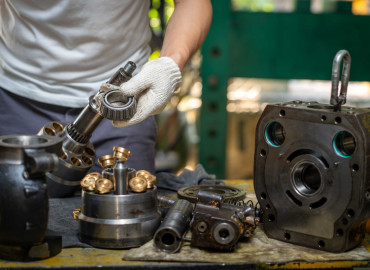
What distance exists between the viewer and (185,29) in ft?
4.93

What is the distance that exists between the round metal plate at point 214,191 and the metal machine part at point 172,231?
0.71 feet

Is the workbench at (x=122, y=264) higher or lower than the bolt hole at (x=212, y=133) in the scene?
lower

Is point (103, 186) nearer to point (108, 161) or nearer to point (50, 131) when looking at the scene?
point (108, 161)

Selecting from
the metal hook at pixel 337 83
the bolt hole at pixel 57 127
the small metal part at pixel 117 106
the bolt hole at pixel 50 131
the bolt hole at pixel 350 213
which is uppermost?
the metal hook at pixel 337 83

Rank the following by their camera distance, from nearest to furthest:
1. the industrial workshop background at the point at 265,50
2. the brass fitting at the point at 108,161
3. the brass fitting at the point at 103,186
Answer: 1. the brass fitting at the point at 103,186
2. the brass fitting at the point at 108,161
3. the industrial workshop background at the point at 265,50

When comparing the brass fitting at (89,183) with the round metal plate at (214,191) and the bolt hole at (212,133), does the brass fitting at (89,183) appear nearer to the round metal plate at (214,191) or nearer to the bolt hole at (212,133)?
the round metal plate at (214,191)

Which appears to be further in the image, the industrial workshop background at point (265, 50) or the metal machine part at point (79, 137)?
the industrial workshop background at point (265, 50)

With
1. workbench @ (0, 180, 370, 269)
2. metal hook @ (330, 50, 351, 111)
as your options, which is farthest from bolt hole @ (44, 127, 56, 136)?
metal hook @ (330, 50, 351, 111)

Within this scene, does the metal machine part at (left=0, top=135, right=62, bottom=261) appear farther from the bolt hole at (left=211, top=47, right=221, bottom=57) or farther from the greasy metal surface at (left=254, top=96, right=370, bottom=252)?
the bolt hole at (left=211, top=47, right=221, bottom=57)

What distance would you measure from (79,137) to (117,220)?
0.37 metres

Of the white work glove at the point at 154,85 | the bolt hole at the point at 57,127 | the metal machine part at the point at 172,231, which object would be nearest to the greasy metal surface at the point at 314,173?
the metal machine part at the point at 172,231

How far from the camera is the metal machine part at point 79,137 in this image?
1.26 meters

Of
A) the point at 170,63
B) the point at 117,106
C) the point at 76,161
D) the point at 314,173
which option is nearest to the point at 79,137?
the point at 76,161

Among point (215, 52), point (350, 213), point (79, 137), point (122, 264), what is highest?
point (215, 52)
